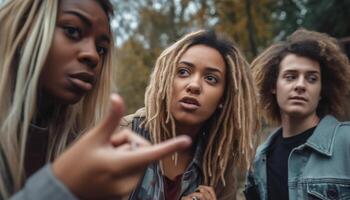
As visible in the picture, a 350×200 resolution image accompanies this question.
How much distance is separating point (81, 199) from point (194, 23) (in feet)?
41.4

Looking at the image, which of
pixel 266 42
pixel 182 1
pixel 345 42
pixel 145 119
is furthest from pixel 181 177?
pixel 182 1

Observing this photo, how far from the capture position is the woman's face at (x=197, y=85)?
2289 mm

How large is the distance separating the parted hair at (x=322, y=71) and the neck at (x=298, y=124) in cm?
31

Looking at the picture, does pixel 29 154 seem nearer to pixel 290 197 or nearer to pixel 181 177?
pixel 181 177

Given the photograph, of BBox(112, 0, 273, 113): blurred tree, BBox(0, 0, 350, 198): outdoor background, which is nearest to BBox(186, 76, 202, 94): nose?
BBox(0, 0, 350, 198): outdoor background

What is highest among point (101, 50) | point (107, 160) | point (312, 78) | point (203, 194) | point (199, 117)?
point (312, 78)

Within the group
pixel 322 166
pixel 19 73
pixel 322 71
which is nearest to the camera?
pixel 19 73

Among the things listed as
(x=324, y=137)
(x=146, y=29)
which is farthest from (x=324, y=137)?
(x=146, y=29)

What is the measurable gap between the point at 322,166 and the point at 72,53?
2086 mm

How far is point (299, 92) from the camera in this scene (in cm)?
306

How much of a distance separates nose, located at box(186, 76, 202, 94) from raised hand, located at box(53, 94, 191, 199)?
1.29m

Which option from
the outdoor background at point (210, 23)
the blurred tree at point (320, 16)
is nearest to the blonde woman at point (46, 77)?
the outdoor background at point (210, 23)

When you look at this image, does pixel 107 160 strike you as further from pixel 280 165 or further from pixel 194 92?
pixel 280 165

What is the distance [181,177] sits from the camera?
2.32 m
